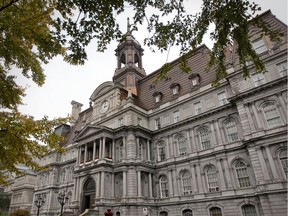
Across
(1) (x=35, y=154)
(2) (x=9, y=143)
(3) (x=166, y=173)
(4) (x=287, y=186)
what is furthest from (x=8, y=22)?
(3) (x=166, y=173)

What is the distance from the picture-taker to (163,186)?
28594mm

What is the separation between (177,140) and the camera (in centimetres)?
2920

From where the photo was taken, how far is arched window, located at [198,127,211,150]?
2638 centimetres

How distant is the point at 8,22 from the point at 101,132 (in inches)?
976

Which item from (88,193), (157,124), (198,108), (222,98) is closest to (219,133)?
(222,98)

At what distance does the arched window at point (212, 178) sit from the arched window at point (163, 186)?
604cm

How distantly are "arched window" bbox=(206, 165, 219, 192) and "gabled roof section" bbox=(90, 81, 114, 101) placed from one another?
20262 millimetres

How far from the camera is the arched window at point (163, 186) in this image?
91.9 feet

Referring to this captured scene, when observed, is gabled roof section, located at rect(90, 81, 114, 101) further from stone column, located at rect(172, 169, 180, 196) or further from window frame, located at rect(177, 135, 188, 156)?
stone column, located at rect(172, 169, 180, 196)

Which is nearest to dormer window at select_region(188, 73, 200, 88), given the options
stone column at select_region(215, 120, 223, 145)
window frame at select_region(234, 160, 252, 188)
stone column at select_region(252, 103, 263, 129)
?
stone column at select_region(215, 120, 223, 145)

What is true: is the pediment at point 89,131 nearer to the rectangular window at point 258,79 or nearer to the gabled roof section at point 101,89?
the gabled roof section at point 101,89

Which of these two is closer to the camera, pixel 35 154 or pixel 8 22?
pixel 8 22

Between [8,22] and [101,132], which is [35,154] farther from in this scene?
[101,132]

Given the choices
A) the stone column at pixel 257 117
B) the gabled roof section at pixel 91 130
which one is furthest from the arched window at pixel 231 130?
the gabled roof section at pixel 91 130
